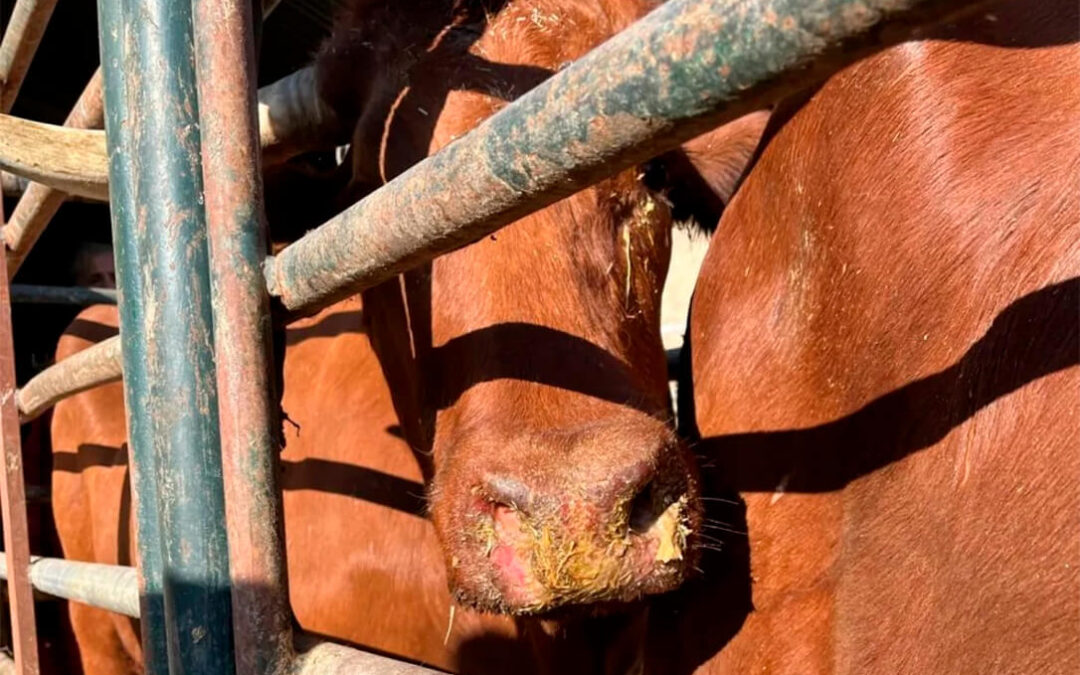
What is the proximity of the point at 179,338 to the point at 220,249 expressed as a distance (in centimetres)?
11

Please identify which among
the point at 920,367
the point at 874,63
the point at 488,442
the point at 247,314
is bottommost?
the point at 488,442

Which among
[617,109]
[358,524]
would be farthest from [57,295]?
[617,109]

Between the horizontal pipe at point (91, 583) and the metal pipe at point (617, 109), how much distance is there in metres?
0.84

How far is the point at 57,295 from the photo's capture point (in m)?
3.94

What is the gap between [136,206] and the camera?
1.27 meters

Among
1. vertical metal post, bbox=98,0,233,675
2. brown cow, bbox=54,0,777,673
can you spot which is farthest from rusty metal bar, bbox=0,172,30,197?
vertical metal post, bbox=98,0,233,675

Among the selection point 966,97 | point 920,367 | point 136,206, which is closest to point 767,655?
point 920,367

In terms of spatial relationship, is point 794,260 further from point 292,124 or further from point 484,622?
point 484,622

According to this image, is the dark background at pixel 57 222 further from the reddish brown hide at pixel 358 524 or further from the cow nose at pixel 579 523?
the cow nose at pixel 579 523

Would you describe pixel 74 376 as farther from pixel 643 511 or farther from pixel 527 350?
pixel 643 511

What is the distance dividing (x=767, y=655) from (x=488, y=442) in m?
0.49

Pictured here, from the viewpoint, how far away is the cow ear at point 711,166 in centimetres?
220

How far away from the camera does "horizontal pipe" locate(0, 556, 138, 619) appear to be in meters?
1.65

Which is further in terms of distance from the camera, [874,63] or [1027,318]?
[874,63]
